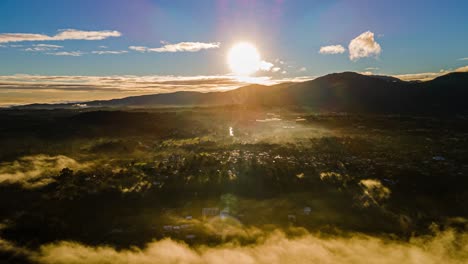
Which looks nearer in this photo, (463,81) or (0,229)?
(0,229)

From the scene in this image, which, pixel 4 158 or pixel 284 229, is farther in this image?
pixel 4 158

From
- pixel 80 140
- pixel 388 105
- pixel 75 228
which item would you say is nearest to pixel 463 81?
pixel 388 105

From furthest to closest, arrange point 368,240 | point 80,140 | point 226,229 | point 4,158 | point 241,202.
Result: point 80,140
point 4,158
point 241,202
point 226,229
point 368,240

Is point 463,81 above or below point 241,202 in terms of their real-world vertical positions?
above

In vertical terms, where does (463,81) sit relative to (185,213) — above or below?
above

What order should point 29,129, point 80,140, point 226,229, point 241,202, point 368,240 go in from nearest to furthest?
1. point 368,240
2. point 226,229
3. point 241,202
4. point 80,140
5. point 29,129

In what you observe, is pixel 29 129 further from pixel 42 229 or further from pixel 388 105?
pixel 388 105

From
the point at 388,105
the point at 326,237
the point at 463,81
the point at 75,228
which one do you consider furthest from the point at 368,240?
the point at 463,81

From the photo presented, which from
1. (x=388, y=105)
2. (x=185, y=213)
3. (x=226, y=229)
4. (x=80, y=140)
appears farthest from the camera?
(x=388, y=105)

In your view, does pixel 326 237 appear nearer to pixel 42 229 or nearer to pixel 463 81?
pixel 42 229
